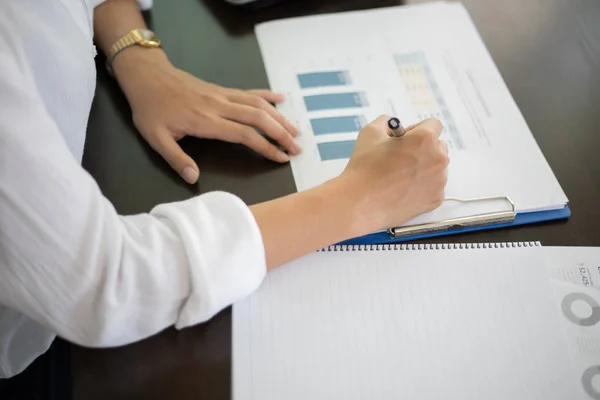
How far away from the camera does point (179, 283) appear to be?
53cm

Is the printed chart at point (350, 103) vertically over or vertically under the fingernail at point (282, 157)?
over

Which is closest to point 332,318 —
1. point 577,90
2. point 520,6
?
point 577,90

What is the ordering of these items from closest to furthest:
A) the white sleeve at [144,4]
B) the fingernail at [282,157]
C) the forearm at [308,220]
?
the forearm at [308,220]
the fingernail at [282,157]
the white sleeve at [144,4]

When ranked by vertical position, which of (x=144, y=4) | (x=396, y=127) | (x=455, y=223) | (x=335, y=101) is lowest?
(x=455, y=223)

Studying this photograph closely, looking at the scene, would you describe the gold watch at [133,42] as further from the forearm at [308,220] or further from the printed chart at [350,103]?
the forearm at [308,220]

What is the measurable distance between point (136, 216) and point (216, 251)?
0.29 ft

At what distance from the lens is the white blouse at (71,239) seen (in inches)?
18.4

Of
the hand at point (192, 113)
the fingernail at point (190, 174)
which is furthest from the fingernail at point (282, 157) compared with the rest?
the fingernail at point (190, 174)

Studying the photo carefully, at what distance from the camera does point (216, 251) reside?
0.54 meters

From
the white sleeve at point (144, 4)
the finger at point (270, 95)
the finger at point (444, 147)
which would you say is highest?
the white sleeve at point (144, 4)

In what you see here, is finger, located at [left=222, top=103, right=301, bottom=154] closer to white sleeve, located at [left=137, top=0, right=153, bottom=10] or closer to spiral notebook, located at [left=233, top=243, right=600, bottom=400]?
spiral notebook, located at [left=233, top=243, right=600, bottom=400]

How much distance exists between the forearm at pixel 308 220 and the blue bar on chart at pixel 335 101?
0.17 metres

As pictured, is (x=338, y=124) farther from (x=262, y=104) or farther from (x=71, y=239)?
(x=71, y=239)

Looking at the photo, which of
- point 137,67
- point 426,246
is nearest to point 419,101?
point 426,246
